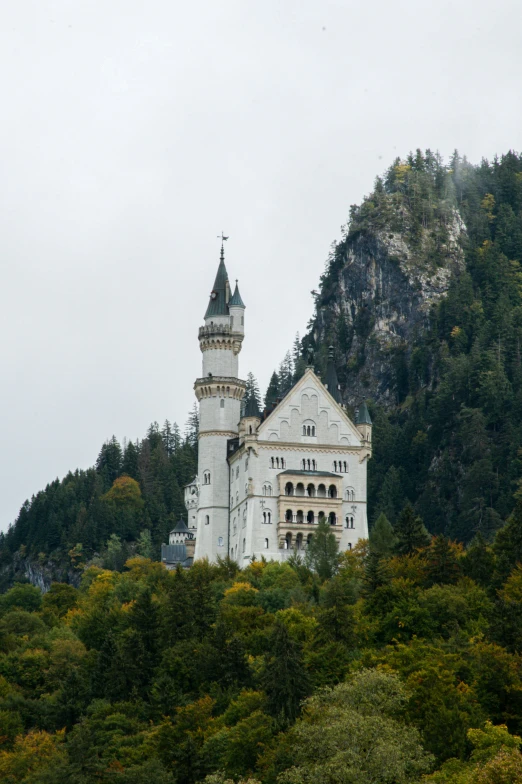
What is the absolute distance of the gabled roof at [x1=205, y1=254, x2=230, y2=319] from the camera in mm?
119312

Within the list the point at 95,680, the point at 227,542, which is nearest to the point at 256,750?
the point at 95,680

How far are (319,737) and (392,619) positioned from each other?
21.5m

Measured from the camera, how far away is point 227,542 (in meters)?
116

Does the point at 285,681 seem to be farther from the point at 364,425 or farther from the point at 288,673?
the point at 364,425

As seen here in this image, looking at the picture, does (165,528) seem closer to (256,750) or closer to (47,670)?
(47,670)

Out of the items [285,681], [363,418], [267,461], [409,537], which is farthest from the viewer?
[363,418]

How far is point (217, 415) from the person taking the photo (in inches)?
4616

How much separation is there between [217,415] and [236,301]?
869 centimetres

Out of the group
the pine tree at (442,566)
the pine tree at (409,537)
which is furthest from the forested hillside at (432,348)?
the pine tree at (442,566)

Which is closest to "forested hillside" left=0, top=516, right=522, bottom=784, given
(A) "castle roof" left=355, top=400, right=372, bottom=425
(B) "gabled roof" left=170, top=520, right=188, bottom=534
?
(A) "castle roof" left=355, top=400, right=372, bottom=425

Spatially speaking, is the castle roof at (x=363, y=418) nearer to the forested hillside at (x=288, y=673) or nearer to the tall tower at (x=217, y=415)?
the tall tower at (x=217, y=415)

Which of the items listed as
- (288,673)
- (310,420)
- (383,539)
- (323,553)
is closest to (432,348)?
(310,420)

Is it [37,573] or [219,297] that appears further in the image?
[37,573]

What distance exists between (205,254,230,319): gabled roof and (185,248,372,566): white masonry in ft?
0.32
